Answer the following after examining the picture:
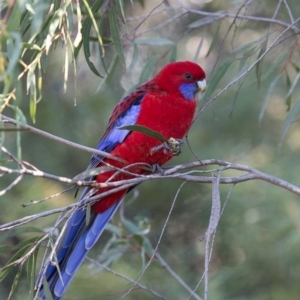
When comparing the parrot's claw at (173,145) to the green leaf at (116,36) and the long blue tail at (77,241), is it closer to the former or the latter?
the green leaf at (116,36)

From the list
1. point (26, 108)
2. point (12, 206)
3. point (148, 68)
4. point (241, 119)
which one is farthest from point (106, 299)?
point (241, 119)

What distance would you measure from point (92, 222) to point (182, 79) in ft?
2.07

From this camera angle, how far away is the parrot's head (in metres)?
2.36

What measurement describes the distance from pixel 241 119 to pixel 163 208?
935 millimetres

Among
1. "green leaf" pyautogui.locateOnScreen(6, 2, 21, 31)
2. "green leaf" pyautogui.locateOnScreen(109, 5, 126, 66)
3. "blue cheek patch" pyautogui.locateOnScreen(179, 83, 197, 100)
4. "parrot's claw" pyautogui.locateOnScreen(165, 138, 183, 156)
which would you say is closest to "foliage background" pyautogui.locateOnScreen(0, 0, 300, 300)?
"blue cheek patch" pyautogui.locateOnScreen(179, 83, 197, 100)

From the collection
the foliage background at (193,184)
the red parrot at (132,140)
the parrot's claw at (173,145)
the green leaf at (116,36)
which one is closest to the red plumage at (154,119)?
the red parrot at (132,140)

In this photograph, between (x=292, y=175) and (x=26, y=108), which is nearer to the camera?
(x=292, y=175)

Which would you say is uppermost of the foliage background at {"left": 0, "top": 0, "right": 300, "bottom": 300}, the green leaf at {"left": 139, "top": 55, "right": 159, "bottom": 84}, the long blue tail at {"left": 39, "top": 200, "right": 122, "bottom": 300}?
the green leaf at {"left": 139, "top": 55, "right": 159, "bottom": 84}

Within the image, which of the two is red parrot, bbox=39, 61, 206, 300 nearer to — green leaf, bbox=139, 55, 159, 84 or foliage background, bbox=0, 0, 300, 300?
green leaf, bbox=139, 55, 159, 84

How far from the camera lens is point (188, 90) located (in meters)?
2.40

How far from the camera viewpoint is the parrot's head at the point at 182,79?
236 centimetres

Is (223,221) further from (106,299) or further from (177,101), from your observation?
(177,101)

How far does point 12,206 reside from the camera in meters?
3.24

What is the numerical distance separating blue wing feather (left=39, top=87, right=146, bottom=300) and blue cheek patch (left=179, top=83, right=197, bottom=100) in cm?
15
